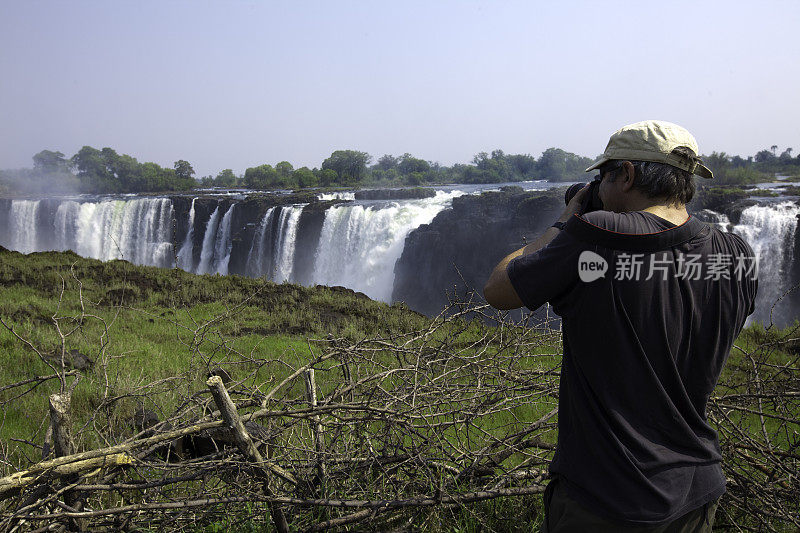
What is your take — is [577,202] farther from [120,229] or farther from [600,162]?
[120,229]

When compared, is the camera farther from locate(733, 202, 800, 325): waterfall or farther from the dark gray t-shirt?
locate(733, 202, 800, 325): waterfall

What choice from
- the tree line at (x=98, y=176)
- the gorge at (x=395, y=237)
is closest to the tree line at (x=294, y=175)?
the tree line at (x=98, y=176)

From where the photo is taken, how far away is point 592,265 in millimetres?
1241

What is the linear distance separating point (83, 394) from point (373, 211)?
634 inches

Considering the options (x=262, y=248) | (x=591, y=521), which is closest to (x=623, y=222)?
(x=591, y=521)

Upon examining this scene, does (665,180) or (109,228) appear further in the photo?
(109,228)

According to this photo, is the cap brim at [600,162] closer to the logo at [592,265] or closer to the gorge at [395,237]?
the logo at [592,265]

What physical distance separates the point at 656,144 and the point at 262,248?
22370 millimetres

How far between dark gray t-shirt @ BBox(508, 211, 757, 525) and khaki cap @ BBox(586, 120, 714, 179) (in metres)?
0.17

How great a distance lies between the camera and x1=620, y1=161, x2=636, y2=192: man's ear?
1375 millimetres

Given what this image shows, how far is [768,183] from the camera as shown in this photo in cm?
2333

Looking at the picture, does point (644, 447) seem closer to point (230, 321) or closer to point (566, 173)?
point (230, 321)

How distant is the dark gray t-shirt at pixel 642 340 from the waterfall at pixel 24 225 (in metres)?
34.1

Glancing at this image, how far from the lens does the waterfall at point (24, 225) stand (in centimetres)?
2827
